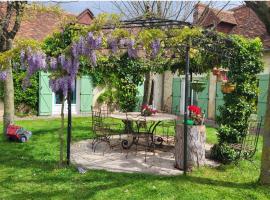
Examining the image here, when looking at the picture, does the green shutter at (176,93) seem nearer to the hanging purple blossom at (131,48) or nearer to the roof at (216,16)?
the roof at (216,16)

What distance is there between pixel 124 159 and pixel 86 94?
9335mm

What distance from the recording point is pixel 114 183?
5.70 m

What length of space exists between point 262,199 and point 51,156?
168 inches

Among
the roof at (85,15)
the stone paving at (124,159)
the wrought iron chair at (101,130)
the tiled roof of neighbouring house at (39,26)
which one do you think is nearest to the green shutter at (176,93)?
the tiled roof of neighbouring house at (39,26)

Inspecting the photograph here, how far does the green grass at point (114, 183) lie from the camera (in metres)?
5.23

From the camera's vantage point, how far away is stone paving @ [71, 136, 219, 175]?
22.0 ft

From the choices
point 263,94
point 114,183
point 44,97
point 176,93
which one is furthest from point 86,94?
point 114,183

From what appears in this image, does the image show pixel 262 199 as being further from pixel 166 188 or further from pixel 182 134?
pixel 182 134

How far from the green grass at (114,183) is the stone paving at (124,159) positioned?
415 millimetres

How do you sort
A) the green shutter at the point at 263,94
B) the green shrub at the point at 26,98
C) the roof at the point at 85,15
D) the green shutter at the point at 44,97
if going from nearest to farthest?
the green shutter at the point at 263,94
the green shrub at the point at 26,98
the green shutter at the point at 44,97
the roof at the point at 85,15

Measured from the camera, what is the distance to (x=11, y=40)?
8.86 metres

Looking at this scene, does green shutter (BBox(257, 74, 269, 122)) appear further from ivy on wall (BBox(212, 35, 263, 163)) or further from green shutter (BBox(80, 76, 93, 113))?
green shutter (BBox(80, 76, 93, 113))

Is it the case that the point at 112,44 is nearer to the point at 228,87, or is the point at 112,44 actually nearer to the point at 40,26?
the point at 228,87

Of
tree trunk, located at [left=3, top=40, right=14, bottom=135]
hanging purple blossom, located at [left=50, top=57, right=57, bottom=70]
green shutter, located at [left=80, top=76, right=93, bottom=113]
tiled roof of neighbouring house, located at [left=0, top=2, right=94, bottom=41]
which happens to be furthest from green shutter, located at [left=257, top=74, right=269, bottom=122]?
hanging purple blossom, located at [left=50, top=57, right=57, bottom=70]
